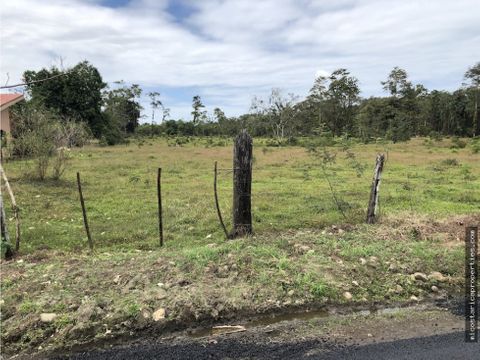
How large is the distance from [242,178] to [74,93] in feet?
118

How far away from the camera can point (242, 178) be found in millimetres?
6117

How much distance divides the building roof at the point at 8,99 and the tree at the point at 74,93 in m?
5.15

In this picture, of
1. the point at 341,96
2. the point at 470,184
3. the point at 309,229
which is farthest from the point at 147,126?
the point at 309,229

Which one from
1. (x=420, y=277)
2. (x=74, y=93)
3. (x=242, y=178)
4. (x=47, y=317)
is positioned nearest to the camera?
(x=47, y=317)

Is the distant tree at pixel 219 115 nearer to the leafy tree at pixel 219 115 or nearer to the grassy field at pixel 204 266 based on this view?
the leafy tree at pixel 219 115

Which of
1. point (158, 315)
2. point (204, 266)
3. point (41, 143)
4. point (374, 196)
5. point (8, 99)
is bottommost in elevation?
point (158, 315)

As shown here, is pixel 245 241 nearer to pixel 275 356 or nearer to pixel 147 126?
pixel 275 356

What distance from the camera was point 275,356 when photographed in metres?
3.35

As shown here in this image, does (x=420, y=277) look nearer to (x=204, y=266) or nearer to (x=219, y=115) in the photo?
(x=204, y=266)

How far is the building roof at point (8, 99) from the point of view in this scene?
88.0 feet

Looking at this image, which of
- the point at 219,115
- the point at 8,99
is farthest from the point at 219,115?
the point at 8,99

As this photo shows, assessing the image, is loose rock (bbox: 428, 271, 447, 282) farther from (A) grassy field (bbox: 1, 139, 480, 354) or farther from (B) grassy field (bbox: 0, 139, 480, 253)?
(B) grassy field (bbox: 0, 139, 480, 253)

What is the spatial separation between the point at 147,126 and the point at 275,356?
225 ft

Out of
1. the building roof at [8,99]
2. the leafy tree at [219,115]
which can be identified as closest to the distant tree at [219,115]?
the leafy tree at [219,115]
